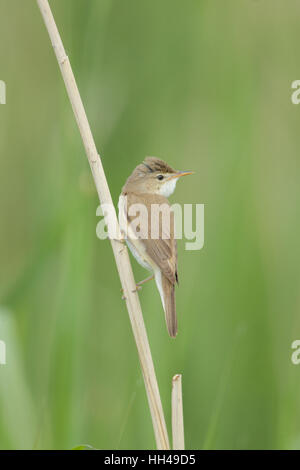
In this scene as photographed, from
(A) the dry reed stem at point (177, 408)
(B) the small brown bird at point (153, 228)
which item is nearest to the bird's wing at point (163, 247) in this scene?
(B) the small brown bird at point (153, 228)

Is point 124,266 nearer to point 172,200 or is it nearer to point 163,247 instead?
point 163,247

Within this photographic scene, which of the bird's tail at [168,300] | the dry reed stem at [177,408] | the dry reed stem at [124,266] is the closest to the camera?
the dry reed stem at [177,408]

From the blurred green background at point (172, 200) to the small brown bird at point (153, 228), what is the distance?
0.38 feet

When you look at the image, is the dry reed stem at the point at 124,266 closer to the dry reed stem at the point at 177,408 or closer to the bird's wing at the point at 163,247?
the dry reed stem at the point at 177,408

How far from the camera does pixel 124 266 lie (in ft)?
7.47

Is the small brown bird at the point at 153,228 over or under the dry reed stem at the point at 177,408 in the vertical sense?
over

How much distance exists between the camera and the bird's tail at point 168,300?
2441 mm

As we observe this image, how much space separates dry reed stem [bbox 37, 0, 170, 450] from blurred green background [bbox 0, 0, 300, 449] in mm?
273

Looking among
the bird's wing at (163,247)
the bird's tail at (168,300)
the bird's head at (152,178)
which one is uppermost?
the bird's head at (152,178)

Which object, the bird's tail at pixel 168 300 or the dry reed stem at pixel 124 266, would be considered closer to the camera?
the dry reed stem at pixel 124 266

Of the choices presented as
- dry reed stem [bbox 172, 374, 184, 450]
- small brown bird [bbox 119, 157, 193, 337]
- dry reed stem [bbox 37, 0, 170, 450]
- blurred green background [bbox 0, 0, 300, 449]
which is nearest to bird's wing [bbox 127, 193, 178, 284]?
small brown bird [bbox 119, 157, 193, 337]

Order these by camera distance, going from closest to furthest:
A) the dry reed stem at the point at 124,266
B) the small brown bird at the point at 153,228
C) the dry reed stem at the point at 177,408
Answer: the dry reed stem at the point at 177,408 < the dry reed stem at the point at 124,266 < the small brown bird at the point at 153,228

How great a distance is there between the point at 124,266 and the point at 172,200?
1184mm
